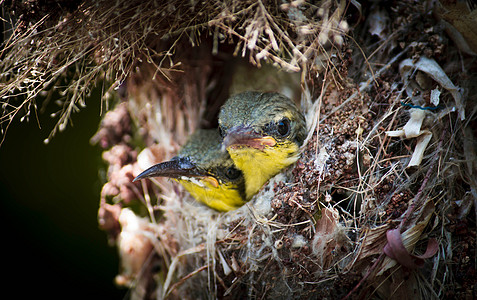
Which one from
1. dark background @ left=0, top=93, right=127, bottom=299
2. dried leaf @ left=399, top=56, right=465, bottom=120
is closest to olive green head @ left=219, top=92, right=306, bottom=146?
dried leaf @ left=399, top=56, right=465, bottom=120

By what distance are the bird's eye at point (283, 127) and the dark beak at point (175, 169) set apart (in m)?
0.61

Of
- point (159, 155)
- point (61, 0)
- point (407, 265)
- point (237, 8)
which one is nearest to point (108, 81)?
point (61, 0)

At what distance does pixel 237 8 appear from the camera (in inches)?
63.5

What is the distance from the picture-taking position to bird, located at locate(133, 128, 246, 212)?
92.0 inches

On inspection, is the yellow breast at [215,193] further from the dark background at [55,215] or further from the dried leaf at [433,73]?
the dried leaf at [433,73]

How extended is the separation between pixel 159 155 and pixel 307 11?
1460 mm

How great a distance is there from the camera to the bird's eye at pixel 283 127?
81.8 inches

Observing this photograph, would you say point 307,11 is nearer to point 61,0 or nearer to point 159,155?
point 61,0

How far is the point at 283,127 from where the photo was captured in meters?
2.09

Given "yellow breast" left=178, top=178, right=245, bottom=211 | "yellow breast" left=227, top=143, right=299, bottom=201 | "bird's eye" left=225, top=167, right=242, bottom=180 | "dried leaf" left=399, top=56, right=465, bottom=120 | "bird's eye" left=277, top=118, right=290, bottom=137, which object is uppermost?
"dried leaf" left=399, top=56, right=465, bottom=120

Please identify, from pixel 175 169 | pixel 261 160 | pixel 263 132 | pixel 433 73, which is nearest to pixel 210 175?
pixel 175 169

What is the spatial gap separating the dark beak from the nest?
0.45 meters

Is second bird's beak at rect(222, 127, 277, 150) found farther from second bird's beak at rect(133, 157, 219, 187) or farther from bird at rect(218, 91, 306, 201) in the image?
second bird's beak at rect(133, 157, 219, 187)

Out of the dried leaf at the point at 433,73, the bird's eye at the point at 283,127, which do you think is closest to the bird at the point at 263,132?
the bird's eye at the point at 283,127
